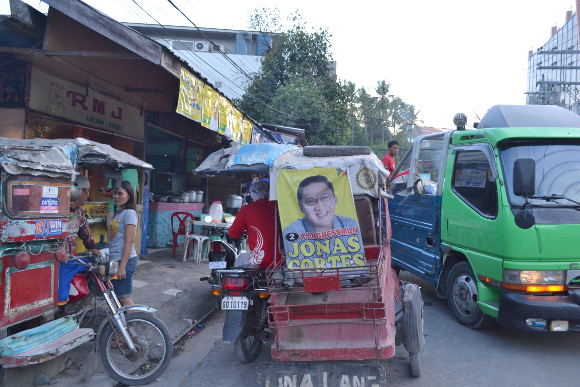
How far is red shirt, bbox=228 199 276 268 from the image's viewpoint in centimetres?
470

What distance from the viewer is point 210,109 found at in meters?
8.40

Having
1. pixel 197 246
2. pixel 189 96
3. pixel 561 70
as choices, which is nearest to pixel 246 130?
pixel 197 246

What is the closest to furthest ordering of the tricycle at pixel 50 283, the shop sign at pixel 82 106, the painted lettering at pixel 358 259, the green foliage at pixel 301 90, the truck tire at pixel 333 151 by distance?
the tricycle at pixel 50 283
the painted lettering at pixel 358 259
the truck tire at pixel 333 151
the shop sign at pixel 82 106
the green foliage at pixel 301 90

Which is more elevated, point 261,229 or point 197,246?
point 261,229

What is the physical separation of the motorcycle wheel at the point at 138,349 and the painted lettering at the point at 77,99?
4862mm

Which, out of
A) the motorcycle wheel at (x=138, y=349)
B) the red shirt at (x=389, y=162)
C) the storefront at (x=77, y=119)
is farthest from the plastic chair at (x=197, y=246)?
the motorcycle wheel at (x=138, y=349)

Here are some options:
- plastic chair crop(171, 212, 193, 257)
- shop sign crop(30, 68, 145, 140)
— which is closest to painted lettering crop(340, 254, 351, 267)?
shop sign crop(30, 68, 145, 140)

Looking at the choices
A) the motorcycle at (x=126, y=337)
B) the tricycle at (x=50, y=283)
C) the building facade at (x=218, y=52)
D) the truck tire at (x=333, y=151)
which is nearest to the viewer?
the tricycle at (x=50, y=283)

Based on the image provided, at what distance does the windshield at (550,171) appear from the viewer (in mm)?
4840

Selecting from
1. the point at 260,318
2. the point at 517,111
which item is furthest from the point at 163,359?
the point at 517,111

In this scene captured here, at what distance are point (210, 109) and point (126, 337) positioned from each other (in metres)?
5.21

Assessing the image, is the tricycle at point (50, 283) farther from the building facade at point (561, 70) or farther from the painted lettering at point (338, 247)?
the building facade at point (561, 70)

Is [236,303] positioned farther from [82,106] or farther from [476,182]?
[82,106]

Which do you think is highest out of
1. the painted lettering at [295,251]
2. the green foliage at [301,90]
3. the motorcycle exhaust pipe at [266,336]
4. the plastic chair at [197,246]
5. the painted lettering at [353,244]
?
the green foliage at [301,90]
